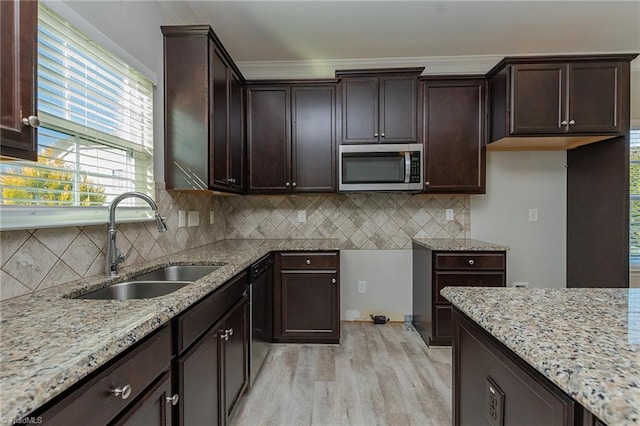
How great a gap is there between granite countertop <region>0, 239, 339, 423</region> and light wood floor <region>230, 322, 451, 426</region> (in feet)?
3.45

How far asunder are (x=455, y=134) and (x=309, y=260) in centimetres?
182

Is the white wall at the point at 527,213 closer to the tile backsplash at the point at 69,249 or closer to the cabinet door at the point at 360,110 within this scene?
the cabinet door at the point at 360,110

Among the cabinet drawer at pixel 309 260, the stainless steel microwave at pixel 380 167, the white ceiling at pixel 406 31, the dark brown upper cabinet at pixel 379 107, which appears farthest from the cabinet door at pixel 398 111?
the cabinet drawer at pixel 309 260

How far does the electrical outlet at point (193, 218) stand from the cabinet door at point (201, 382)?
50.7 inches

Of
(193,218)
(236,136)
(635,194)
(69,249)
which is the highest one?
(236,136)

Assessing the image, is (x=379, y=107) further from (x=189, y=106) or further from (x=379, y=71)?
(x=189, y=106)

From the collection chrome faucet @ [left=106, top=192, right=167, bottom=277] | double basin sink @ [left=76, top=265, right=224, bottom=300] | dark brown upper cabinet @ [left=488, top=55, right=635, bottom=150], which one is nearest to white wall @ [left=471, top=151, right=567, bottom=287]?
dark brown upper cabinet @ [left=488, top=55, right=635, bottom=150]

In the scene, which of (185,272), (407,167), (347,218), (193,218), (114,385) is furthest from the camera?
(347,218)

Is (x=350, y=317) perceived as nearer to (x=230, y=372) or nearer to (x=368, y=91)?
(x=230, y=372)

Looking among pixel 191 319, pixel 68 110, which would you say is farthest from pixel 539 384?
pixel 68 110

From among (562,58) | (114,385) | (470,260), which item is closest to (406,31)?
(562,58)

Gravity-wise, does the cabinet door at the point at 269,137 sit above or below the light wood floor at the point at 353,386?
above

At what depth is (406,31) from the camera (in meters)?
2.73

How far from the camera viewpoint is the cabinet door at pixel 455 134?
2.93 m
